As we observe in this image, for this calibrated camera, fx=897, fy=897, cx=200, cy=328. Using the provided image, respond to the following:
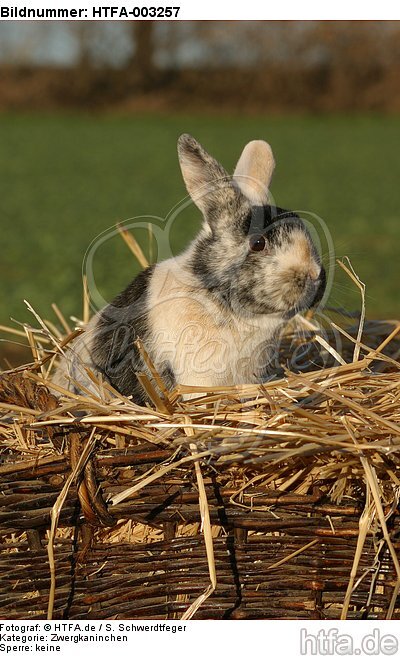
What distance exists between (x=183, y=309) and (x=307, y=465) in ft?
3.69

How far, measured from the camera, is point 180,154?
4477mm

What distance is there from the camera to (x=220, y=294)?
4.44m

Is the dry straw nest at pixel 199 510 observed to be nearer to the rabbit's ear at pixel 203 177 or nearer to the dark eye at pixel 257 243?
the dark eye at pixel 257 243

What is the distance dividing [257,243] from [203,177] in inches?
18.0

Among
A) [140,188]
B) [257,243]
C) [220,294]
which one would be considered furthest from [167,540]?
[140,188]

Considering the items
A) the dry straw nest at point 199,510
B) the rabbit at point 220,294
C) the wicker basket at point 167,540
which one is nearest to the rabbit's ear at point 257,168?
the rabbit at point 220,294

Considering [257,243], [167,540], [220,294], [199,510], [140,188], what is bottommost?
[167,540]

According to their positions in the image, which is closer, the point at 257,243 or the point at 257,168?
the point at 257,243

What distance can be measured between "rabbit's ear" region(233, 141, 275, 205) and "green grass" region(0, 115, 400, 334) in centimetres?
46

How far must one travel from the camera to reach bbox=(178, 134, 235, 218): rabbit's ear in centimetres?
442

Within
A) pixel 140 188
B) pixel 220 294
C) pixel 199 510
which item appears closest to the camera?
pixel 199 510

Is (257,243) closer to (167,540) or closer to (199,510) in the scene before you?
(199,510)
